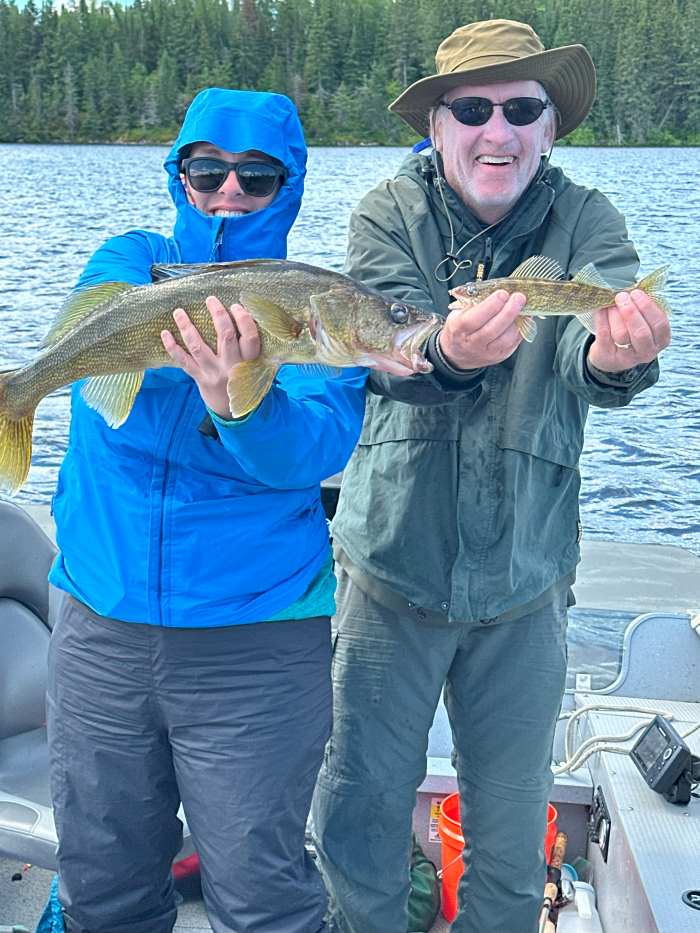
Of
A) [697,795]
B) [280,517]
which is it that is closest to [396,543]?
[280,517]

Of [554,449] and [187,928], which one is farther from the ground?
[554,449]

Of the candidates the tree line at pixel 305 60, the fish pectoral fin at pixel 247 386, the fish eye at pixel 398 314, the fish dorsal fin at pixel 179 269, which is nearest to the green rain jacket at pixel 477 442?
the fish eye at pixel 398 314

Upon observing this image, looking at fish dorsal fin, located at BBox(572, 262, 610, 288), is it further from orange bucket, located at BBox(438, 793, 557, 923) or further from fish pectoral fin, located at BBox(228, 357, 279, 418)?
orange bucket, located at BBox(438, 793, 557, 923)

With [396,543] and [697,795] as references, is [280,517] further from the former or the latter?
[697,795]

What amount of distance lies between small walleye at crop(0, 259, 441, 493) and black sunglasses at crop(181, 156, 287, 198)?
32 cm

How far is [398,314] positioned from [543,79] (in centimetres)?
117

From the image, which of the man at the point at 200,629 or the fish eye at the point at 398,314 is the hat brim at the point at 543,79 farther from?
the fish eye at the point at 398,314

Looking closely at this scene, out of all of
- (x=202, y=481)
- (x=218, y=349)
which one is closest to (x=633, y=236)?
(x=202, y=481)

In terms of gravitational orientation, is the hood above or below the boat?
above

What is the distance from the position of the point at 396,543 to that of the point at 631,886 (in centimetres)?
157

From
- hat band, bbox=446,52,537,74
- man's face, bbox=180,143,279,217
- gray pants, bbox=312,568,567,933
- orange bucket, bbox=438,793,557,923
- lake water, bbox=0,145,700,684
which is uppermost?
hat band, bbox=446,52,537,74

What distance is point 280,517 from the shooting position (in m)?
3.01

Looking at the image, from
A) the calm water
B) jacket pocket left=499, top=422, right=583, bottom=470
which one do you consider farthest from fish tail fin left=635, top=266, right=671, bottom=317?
the calm water

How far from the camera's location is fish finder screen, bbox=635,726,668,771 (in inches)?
167
